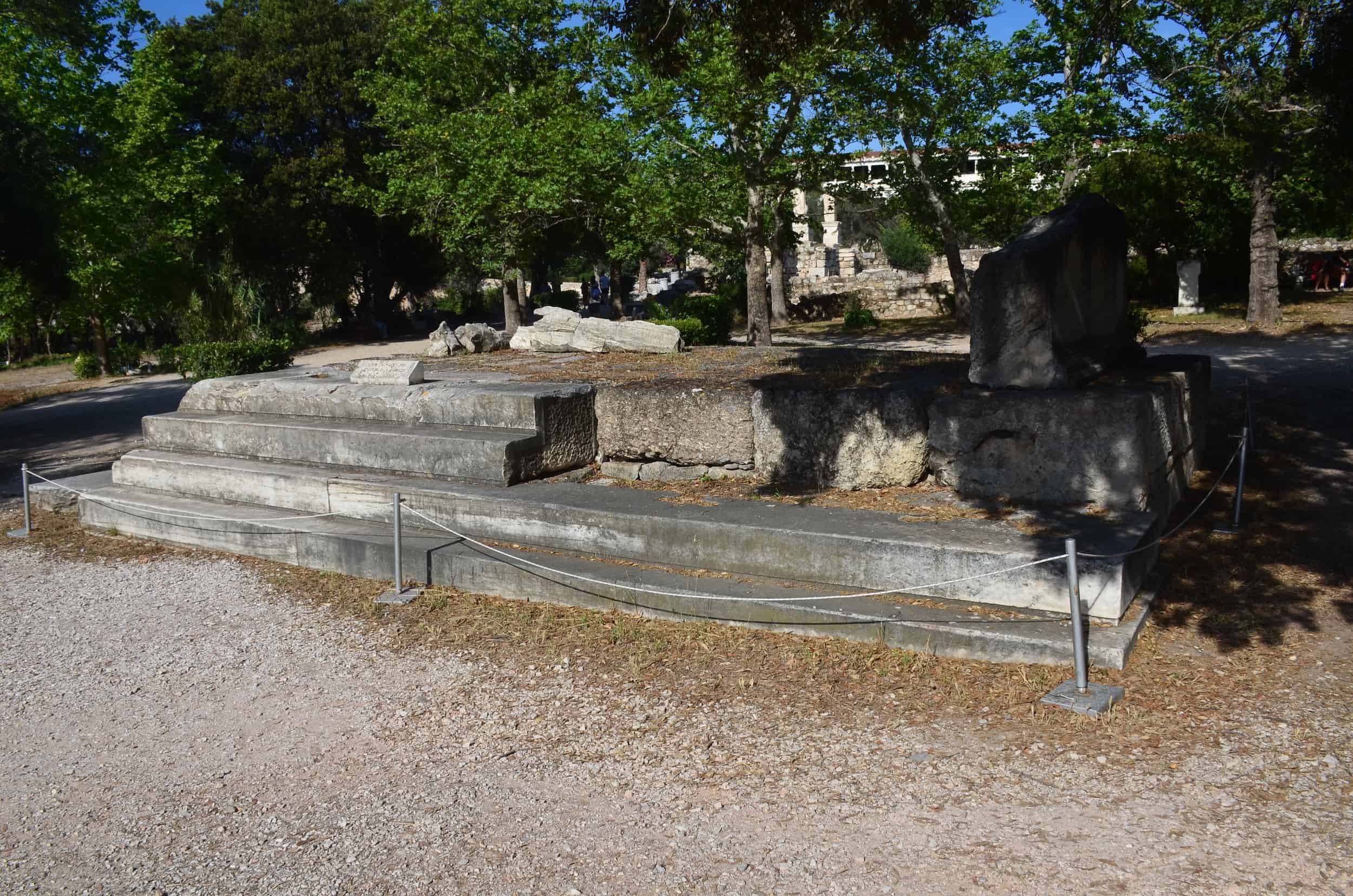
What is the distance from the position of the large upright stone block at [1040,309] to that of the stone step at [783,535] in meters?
0.89

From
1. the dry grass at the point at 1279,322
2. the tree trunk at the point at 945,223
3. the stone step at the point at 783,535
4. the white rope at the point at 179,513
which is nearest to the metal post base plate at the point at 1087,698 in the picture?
the stone step at the point at 783,535

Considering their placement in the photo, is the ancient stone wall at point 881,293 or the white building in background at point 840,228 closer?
the white building in background at point 840,228

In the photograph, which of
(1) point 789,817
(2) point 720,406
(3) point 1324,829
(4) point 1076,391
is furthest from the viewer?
(2) point 720,406

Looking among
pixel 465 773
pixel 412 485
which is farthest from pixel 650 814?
pixel 412 485

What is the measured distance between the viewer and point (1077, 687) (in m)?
4.35

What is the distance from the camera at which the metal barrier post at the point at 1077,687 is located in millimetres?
4215

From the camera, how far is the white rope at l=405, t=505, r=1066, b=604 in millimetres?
4730

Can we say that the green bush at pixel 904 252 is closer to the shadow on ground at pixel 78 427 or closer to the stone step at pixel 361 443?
the shadow on ground at pixel 78 427

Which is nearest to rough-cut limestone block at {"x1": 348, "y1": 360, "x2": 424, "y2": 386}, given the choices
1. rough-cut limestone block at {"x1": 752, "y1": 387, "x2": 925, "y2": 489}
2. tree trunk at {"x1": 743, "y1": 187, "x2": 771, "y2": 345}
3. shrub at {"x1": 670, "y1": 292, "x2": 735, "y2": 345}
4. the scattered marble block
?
rough-cut limestone block at {"x1": 752, "y1": 387, "x2": 925, "y2": 489}

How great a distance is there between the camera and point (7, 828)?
12.6ft

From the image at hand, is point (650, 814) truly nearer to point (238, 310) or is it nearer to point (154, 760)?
point (154, 760)

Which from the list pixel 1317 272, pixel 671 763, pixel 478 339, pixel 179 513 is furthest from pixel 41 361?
pixel 1317 272

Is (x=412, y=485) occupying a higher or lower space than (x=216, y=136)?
lower

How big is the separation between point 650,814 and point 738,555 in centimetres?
219
